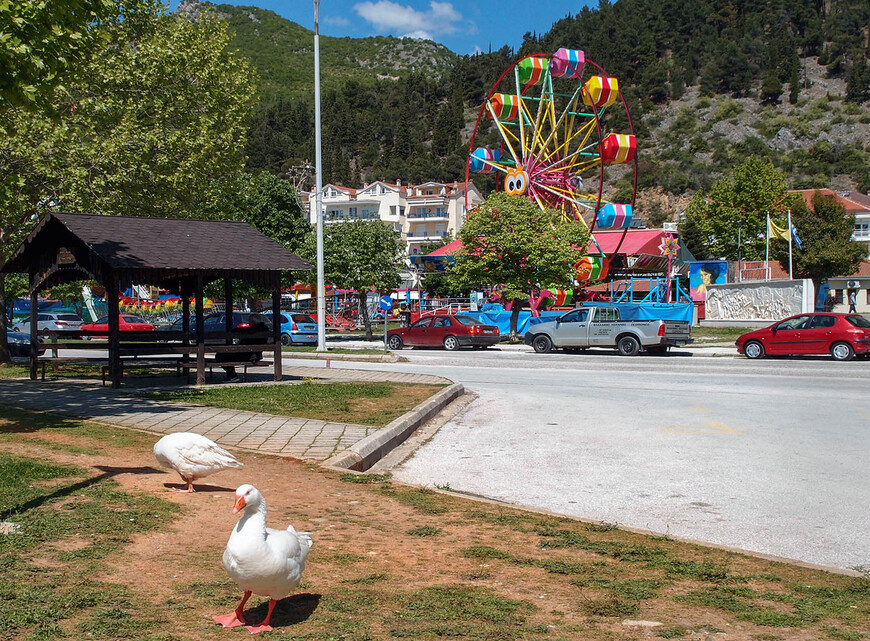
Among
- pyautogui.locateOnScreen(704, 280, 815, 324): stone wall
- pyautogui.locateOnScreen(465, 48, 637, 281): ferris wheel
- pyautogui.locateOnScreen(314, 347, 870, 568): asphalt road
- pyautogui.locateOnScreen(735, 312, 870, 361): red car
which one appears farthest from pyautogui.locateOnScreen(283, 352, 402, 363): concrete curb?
pyautogui.locateOnScreen(704, 280, 815, 324): stone wall

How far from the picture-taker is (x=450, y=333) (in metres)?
33.2

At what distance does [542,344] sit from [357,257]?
456 inches

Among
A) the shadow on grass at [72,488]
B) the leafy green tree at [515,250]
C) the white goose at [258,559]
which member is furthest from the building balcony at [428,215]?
the white goose at [258,559]

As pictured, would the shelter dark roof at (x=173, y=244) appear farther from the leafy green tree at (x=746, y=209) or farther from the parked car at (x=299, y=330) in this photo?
the leafy green tree at (x=746, y=209)

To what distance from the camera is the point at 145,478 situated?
7.72 meters

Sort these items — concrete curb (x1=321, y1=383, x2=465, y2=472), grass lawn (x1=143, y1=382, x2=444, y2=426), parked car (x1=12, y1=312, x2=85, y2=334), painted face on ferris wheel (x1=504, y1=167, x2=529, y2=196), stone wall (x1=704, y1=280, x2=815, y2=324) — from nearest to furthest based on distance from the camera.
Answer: concrete curb (x1=321, y1=383, x2=465, y2=472) < grass lawn (x1=143, y1=382, x2=444, y2=426) < stone wall (x1=704, y1=280, x2=815, y2=324) < parked car (x1=12, y1=312, x2=85, y2=334) < painted face on ferris wheel (x1=504, y1=167, x2=529, y2=196)

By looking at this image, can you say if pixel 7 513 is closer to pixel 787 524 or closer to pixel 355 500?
pixel 355 500

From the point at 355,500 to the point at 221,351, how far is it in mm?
11428

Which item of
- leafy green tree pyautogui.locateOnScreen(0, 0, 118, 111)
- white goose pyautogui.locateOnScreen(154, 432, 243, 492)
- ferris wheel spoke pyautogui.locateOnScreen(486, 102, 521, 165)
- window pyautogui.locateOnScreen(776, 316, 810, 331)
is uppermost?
ferris wheel spoke pyautogui.locateOnScreen(486, 102, 521, 165)

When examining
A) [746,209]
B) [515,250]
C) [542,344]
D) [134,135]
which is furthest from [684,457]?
[746,209]

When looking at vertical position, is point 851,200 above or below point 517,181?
above

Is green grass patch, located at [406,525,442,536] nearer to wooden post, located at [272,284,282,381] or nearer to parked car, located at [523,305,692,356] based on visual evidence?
wooden post, located at [272,284,282,381]

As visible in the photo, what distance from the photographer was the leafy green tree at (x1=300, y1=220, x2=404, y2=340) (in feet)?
127

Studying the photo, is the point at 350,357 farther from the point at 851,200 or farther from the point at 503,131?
the point at 851,200
